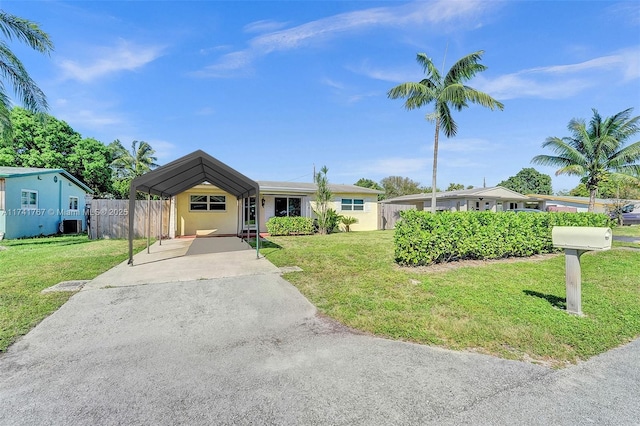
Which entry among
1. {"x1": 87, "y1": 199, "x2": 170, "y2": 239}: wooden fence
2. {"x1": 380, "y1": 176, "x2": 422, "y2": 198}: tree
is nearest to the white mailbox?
{"x1": 87, "y1": 199, "x2": 170, "y2": 239}: wooden fence

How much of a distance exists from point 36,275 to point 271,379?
6746mm

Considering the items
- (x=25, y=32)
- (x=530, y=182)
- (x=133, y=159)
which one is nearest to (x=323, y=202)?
(x=25, y=32)

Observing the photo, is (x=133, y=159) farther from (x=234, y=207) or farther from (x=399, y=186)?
(x=399, y=186)

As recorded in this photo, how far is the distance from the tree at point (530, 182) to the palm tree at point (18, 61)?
2550 inches

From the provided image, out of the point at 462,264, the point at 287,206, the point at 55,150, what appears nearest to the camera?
the point at 462,264

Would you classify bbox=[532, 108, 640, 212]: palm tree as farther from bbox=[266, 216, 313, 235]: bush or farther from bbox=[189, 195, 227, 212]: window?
bbox=[189, 195, 227, 212]: window

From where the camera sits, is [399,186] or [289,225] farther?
[399,186]

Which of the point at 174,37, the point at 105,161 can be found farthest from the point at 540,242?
the point at 105,161

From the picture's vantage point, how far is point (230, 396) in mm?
2342

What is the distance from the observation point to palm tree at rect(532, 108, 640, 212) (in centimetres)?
1681

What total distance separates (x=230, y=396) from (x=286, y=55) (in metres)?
12.7

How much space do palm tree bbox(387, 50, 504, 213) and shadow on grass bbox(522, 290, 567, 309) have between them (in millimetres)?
7809

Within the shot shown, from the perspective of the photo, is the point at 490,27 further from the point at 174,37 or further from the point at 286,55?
the point at 174,37

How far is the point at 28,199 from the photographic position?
14.5m
